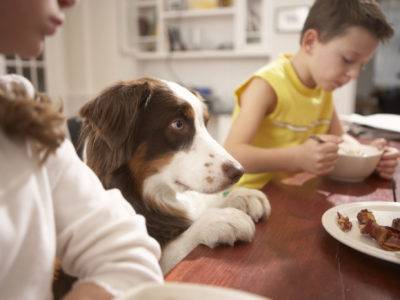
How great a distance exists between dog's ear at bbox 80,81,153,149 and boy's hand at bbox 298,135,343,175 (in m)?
0.58

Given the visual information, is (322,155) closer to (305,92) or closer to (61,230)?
(305,92)

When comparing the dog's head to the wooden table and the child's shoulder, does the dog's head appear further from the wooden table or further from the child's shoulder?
the child's shoulder

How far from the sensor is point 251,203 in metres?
0.75

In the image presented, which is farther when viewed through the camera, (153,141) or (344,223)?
(153,141)

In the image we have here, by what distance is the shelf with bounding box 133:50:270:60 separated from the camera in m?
3.72

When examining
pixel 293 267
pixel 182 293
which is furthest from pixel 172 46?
pixel 182 293

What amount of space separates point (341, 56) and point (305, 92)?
0.85 feet

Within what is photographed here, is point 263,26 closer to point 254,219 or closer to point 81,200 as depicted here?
point 254,219

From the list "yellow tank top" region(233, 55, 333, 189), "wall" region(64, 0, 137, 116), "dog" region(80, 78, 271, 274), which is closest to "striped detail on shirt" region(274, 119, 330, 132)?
"yellow tank top" region(233, 55, 333, 189)

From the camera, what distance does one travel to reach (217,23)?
3.97m

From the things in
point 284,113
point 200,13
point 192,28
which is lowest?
point 284,113

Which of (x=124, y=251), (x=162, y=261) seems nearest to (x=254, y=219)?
(x=162, y=261)

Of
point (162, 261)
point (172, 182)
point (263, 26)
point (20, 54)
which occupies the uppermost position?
point (263, 26)

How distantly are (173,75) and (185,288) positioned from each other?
416cm
